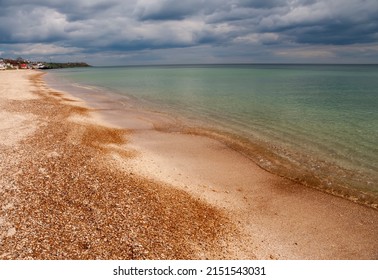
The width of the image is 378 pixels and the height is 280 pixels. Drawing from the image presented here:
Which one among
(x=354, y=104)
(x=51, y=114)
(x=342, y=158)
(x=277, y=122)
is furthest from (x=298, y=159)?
(x=354, y=104)

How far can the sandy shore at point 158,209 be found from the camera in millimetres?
9508

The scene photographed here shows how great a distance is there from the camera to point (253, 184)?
15.5m

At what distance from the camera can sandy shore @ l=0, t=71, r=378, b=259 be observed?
951cm

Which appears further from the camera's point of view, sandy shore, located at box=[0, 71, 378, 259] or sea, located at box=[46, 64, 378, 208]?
sea, located at box=[46, 64, 378, 208]

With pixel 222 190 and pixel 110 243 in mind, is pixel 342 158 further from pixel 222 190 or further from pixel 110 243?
pixel 110 243

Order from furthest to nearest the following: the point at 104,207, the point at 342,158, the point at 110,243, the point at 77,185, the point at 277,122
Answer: the point at 277,122 < the point at 342,158 < the point at 77,185 < the point at 104,207 < the point at 110,243

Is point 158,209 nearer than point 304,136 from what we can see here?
Yes

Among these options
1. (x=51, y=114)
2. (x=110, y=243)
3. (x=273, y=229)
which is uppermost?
(x=51, y=114)

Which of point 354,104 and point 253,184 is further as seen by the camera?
point 354,104

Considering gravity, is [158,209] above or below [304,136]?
below

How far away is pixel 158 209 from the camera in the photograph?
11.7 meters

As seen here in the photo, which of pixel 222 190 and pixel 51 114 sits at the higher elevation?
pixel 51 114

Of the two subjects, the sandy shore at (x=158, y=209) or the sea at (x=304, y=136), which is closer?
the sandy shore at (x=158, y=209)

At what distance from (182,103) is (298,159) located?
81.4 ft
